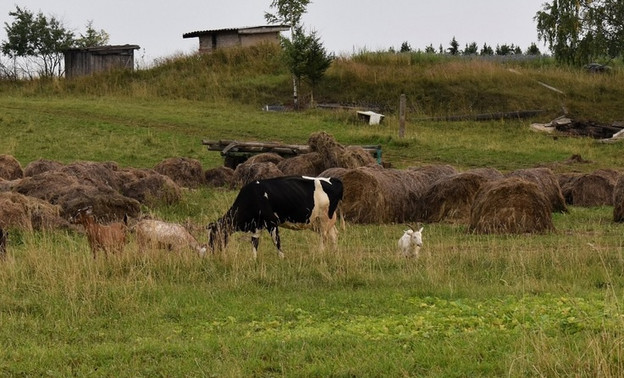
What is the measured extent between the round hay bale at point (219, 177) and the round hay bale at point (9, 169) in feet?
18.5

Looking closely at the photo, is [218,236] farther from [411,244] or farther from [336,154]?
[336,154]

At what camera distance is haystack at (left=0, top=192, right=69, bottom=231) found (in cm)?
1891

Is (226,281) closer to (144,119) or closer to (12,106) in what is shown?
(144,119)

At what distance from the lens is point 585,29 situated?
2360 inches

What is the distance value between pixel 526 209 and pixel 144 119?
93.8 feet

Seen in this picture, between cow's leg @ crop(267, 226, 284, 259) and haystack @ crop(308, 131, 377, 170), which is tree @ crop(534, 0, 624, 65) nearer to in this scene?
haystack @ crop(308, 131, 377, 170)

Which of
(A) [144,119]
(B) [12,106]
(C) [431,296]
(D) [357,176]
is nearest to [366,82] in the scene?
(A) [144,119]

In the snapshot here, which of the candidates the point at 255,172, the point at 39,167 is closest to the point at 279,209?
the point at 255,172

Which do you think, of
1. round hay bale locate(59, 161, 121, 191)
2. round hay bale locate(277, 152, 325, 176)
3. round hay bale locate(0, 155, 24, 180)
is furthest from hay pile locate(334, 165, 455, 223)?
round hay bale locate(0, 155, 24, 180)

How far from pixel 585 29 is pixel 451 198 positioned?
137 ft

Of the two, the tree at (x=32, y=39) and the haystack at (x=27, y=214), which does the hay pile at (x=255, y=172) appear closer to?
the haystack at (x=27, y=214)

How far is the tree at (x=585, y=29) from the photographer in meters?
59.2

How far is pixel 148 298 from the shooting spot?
1244 centimetres

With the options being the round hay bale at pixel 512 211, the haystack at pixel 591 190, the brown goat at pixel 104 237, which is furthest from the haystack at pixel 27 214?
the haystack at pixel 591 190
